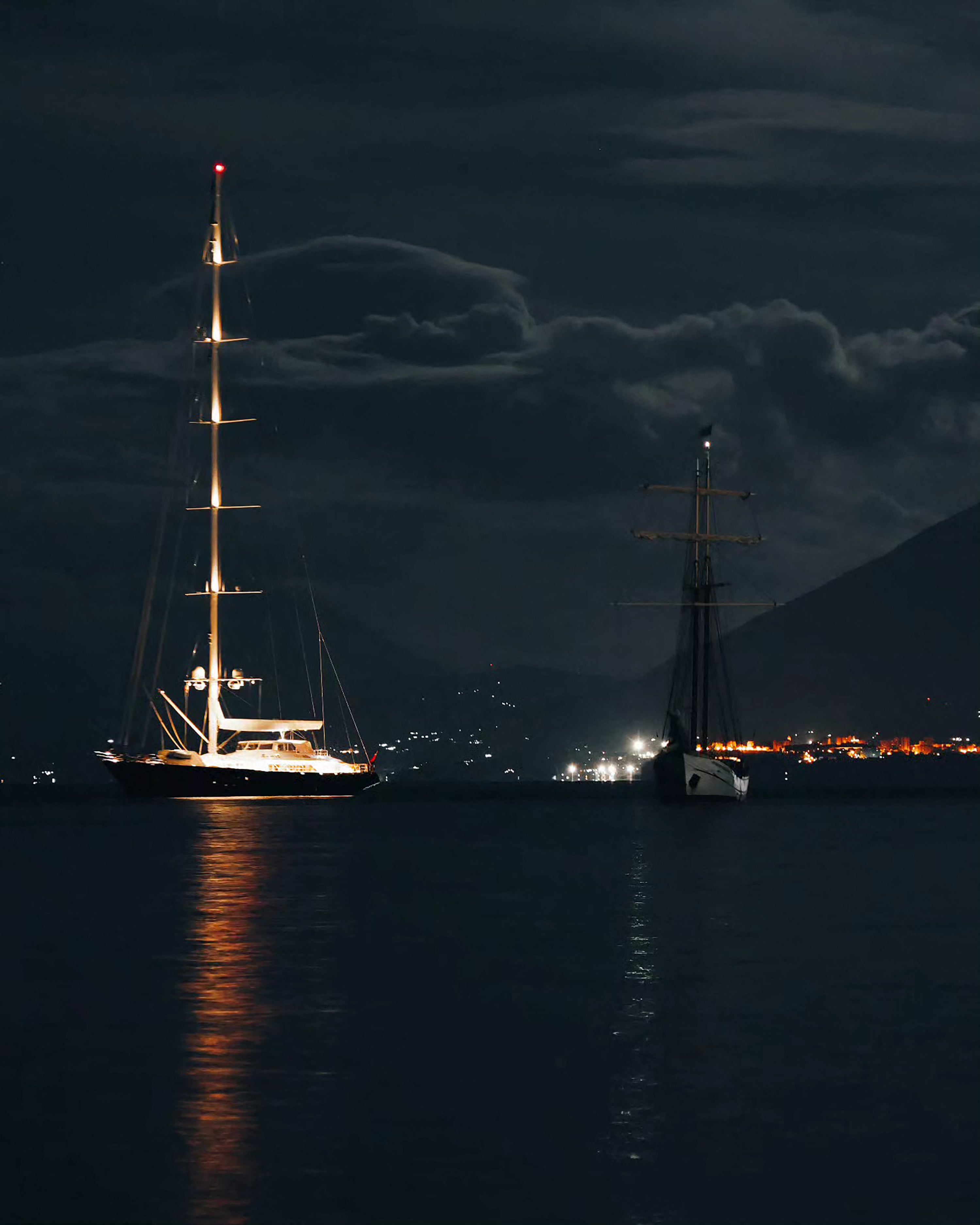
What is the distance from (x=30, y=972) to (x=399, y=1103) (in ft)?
58.3

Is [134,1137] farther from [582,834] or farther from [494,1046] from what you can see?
[582,834]

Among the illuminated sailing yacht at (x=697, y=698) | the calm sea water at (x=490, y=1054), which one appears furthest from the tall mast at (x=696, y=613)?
the calm sea water at (x=490, y=1054)

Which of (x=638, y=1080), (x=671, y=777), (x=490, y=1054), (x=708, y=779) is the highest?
(x=671, y=777)

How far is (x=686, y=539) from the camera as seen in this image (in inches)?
7589

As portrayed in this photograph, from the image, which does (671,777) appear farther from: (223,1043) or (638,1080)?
(638,1080)

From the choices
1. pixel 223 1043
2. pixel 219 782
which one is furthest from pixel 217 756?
pixel 223 1043

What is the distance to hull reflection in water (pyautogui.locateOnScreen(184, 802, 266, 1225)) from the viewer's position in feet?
76.6

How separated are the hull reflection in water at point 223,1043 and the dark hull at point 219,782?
9188 centimetres

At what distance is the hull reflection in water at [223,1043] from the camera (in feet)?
76.6

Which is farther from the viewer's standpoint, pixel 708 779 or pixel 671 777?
pixel 708 779

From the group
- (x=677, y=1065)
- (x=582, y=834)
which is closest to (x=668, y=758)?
(x=582, y=834)

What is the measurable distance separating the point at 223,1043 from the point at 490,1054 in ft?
13.7

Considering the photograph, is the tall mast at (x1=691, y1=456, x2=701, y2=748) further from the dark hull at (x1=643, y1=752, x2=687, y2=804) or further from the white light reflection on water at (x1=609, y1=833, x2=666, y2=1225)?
the white light reflection on water at (x1=609, y1=833, x2=666, y2=1225)

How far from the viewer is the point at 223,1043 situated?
33.2 meters
